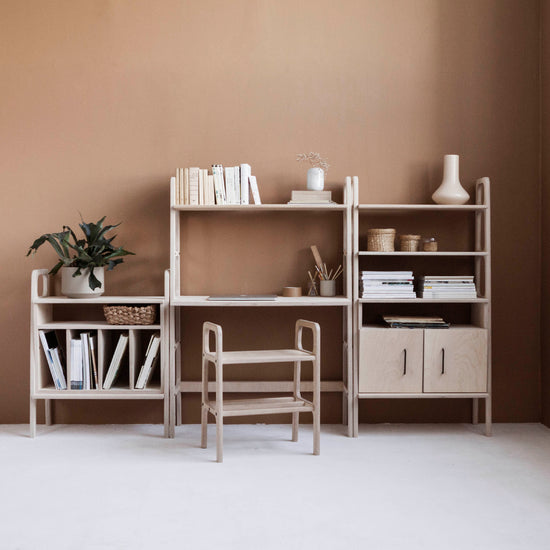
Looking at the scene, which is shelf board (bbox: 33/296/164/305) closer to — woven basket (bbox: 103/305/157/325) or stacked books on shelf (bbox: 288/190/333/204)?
woven basket (bbox: 103/305/157/325)

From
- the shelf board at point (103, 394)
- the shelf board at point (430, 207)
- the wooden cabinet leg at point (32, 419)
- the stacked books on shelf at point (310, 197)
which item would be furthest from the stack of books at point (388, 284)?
the wooden cabinet leg at point (32, 419)

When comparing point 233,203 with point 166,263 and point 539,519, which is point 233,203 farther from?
point 539,519

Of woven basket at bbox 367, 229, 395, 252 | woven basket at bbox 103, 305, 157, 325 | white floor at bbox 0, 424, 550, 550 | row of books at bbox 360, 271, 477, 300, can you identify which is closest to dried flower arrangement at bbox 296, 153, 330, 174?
woven basket at bbox 367, 229, 395, 252

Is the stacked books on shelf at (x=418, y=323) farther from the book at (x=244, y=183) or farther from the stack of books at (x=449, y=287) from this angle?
the book at (x=244, y=183)

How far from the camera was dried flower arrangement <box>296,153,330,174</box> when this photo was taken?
158 inches

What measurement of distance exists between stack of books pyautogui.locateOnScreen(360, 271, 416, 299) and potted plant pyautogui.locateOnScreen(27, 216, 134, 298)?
148 centimetres

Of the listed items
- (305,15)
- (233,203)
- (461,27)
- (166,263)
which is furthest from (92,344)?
(461,27)

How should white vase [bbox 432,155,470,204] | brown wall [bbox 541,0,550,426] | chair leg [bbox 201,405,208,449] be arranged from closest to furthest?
chair leg [bbox 201,405,208,449] → white vase [bbox 432,155,470,204] → brown wall [bbox 541,0,550,426]

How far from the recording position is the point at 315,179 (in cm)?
383

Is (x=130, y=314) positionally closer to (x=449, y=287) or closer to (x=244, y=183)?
(x=244, y=183)

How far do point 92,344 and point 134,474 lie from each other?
38.4 inches

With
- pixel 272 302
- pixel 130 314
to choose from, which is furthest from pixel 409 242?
pixel 130 314

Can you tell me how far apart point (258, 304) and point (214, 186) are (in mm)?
776

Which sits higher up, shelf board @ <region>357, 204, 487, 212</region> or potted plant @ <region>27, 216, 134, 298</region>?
shelf board @ <region>357, 204, 487, 212</region>
